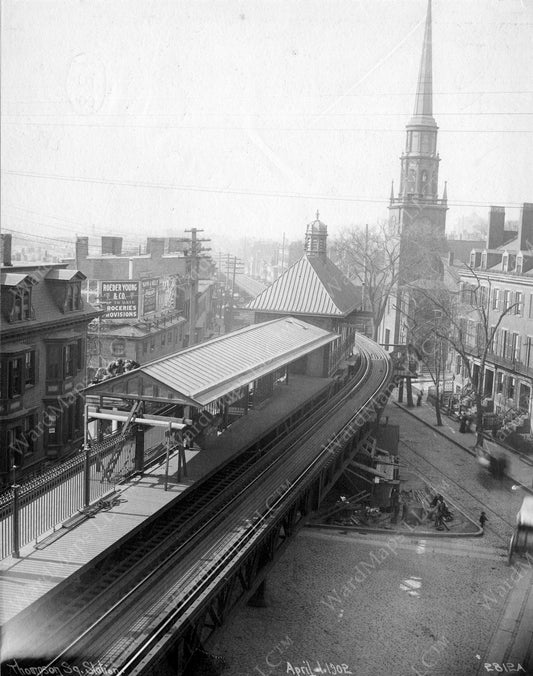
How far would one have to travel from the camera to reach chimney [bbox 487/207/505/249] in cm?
5406

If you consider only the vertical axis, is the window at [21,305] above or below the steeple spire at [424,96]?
below

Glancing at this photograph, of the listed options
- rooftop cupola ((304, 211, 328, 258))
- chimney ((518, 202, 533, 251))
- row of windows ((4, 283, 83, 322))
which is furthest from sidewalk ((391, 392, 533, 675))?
chimney ((518, 202, 533, 251))

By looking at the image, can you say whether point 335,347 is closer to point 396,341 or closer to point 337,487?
point 337,487

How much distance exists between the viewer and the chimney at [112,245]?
5644cm

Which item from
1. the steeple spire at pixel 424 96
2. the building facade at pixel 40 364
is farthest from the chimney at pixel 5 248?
the steeple spire at pixel 424 96

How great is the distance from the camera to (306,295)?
41938mm

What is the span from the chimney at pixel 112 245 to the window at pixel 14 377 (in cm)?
2935

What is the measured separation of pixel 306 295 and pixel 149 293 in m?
11.4

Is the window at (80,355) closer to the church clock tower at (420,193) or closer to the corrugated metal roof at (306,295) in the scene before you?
the corrugated metal roof at (306,295)

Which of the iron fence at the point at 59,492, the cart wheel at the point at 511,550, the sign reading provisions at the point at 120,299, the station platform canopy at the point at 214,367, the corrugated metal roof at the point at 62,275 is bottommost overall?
the cart wheel at the point at 511,550

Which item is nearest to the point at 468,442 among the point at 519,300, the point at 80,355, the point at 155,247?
the point at 519,300

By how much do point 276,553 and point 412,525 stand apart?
1094 centimetres

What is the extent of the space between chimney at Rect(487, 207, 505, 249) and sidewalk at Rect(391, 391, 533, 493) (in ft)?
43.8

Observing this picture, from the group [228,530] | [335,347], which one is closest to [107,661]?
[228,530]
